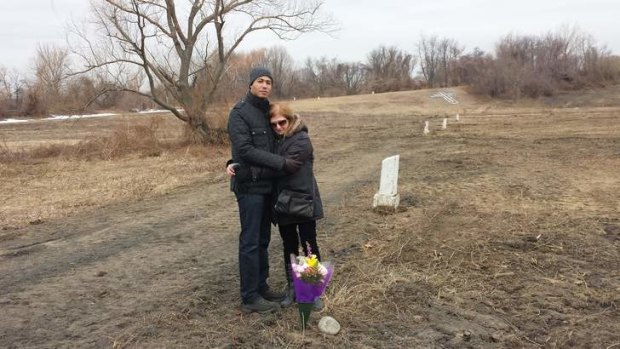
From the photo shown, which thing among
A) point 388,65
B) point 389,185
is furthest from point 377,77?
point 389,185

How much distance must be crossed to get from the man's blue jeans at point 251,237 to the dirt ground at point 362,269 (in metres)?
0.24

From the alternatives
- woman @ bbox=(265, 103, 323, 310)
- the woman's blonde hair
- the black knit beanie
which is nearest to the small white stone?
woman @ bbox=(265, 103, 323, 310)

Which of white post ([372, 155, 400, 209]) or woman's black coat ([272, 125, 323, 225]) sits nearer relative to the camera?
woman's black coat ([272, 125, 323, 225])

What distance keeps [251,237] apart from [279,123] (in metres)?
0.97

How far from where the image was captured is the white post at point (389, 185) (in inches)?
307

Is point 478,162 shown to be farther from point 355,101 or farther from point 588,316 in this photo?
point 355,101

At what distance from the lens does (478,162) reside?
13.0m

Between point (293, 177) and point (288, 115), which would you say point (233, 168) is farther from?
point (288, 115)

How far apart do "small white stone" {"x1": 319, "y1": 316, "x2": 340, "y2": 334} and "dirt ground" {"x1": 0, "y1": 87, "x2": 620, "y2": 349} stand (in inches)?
3.2

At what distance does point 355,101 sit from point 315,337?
5684 cm

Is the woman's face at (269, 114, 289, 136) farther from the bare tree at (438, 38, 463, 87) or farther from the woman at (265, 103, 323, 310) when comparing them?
the bare tree at (438, 38, 463, 87)

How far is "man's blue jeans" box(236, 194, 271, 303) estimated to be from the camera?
420cm

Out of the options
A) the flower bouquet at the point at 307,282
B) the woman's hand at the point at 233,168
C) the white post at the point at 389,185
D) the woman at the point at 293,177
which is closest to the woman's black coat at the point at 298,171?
the woman at the point at 293,177

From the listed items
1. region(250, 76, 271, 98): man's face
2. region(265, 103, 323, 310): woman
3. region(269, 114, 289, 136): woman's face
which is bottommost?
region(265, 103, 323, 310): woman
